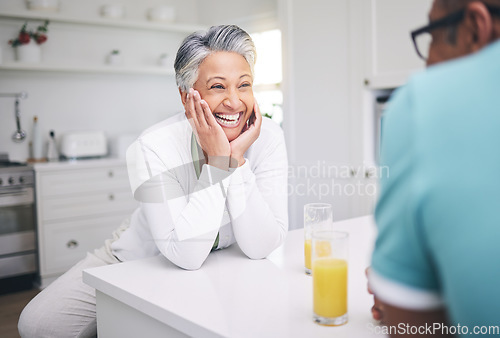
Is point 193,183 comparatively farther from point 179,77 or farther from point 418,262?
point 418,262

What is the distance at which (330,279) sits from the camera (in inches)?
38.1

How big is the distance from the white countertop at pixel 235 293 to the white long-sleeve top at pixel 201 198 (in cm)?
6

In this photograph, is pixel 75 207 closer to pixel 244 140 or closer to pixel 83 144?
pixel 83 144

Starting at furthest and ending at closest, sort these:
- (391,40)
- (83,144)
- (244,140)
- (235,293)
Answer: (83,144)
(391,40)
(244,140)
(235,293)

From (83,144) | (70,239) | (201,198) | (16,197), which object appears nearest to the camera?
(201,198)

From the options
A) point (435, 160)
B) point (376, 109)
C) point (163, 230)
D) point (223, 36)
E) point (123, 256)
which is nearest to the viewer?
point (435, 160)

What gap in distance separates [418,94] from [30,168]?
371cm

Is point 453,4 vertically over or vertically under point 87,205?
over

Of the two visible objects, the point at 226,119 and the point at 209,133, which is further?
the point at 226,119

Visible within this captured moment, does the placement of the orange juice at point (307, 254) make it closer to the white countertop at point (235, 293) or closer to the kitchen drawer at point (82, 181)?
the white countertop at point (235, 293)

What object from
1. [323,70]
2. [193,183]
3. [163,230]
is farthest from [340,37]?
[163,230]

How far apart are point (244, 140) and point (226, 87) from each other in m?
0.19

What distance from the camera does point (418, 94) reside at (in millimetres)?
535

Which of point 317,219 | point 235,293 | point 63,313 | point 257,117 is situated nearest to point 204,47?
point 257,117
